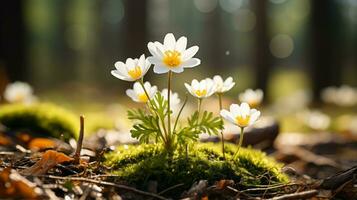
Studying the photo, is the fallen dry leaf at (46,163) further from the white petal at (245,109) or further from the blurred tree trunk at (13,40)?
the blurred tree trunk at (13,40)

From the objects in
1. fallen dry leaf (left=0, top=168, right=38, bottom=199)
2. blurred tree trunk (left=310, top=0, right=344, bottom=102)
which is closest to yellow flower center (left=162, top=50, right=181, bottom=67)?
fallen dry leaf (left=0, top=168, right=38, bottom=199)

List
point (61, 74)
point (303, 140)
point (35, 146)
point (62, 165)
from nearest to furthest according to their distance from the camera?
point (62, 165) → point (35, 146) → point (303, 140) → point (61, 74)

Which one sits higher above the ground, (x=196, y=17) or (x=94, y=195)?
(x=196, y=17)

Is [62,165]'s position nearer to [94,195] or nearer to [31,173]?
[31,173]

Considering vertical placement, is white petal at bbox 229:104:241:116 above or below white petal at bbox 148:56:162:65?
below

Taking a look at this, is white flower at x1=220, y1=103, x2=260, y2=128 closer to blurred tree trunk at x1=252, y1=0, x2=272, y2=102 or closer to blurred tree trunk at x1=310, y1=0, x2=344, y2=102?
blurred tree trunk at x1=310, y1=0, x2=344, y2=102

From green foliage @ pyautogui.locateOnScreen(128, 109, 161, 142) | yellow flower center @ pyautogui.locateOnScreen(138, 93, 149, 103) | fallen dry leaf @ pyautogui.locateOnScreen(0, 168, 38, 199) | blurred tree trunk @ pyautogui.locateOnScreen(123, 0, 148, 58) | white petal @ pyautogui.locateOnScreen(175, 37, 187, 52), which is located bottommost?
fallen dry leaf @ pyautogui.locateOnScreen(0, 168, 38, 199)

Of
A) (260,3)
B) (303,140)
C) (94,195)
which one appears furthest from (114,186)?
(260,3)
